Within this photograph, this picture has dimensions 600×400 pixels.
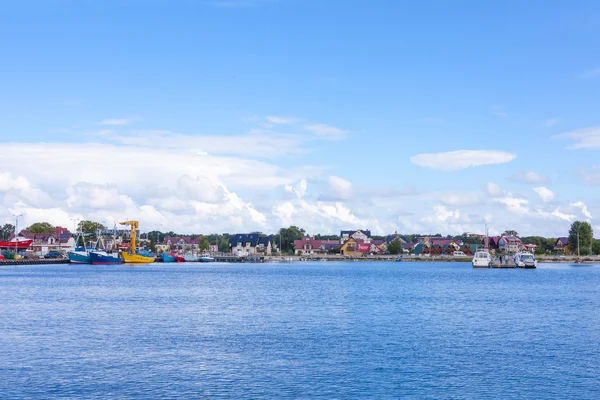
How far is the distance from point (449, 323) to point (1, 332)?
29.1m

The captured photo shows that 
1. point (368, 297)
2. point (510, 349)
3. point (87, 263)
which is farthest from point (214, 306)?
point (87, 263)

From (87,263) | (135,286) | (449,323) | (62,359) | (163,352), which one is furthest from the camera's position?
(87,263)

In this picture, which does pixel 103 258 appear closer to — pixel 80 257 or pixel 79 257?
pixel 80 257

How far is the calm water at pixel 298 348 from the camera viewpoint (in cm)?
2658

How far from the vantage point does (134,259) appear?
180 m

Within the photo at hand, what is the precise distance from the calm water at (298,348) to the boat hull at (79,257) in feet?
351

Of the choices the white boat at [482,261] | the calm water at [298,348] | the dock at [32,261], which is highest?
the white boat at [482,261]

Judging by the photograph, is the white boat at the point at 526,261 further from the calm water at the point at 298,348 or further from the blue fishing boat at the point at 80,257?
the blue fishing boat at the point at 80,257

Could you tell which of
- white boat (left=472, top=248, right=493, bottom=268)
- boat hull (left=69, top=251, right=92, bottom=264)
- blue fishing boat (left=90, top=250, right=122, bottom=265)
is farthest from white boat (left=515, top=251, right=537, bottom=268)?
boat hull (left=69, top=251, right=92, bottom=264)

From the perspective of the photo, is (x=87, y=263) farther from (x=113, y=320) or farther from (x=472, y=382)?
(x=472, y=382)

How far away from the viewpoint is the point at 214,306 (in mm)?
57844

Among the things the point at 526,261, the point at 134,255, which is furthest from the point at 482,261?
the point at 134,255

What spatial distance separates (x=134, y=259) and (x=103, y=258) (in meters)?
12.5

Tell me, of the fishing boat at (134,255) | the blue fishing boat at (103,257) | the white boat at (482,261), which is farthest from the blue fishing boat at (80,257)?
the white boat at (482,261)
